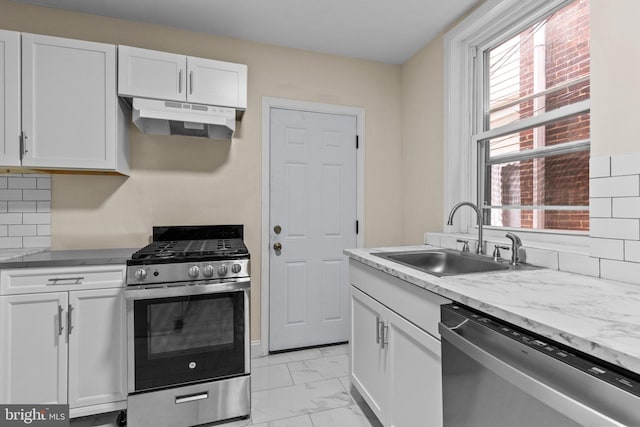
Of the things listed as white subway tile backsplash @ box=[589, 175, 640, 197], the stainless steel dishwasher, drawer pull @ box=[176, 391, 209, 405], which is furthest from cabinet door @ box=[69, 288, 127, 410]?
white subway tile backsplash @ box=[589, 175, 640, 197]

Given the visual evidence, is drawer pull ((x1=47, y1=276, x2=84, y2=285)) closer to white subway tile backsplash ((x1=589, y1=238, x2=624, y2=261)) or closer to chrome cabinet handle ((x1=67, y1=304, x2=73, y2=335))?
chrome cabinet handle ((x1=67, y1=304, x2=73, y2=335))

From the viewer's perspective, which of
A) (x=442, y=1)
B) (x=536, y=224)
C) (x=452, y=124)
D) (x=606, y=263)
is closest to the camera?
(x=606, y=263)

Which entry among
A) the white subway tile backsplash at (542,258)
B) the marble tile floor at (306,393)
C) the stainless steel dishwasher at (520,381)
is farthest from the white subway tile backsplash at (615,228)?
the marble tile floor at (306,393)

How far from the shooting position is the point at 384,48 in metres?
2.88

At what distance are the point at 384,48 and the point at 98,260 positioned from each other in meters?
2.71

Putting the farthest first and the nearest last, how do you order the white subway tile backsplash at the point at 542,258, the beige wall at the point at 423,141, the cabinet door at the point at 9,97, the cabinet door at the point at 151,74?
the beige wall at the point at 423,141 → the cabinet door at the point at 151,74 → the cabinet door at the point at 9,97 → the white subway tile backsplash at the point at 542,258

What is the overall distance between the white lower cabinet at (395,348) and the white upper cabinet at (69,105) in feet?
5.95

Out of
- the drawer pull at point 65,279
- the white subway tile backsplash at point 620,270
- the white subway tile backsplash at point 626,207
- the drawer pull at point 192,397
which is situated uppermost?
the white subway tile backsplash at point 626,207

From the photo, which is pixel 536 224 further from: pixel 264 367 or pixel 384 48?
pixel 264 367

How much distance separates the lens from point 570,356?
0.74 metres

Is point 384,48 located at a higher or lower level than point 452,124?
higher

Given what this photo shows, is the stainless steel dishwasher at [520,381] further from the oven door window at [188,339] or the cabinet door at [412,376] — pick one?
the oven door window at [188,339]

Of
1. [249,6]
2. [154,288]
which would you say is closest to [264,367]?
[154,288]

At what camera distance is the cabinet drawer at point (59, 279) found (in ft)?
5.77
